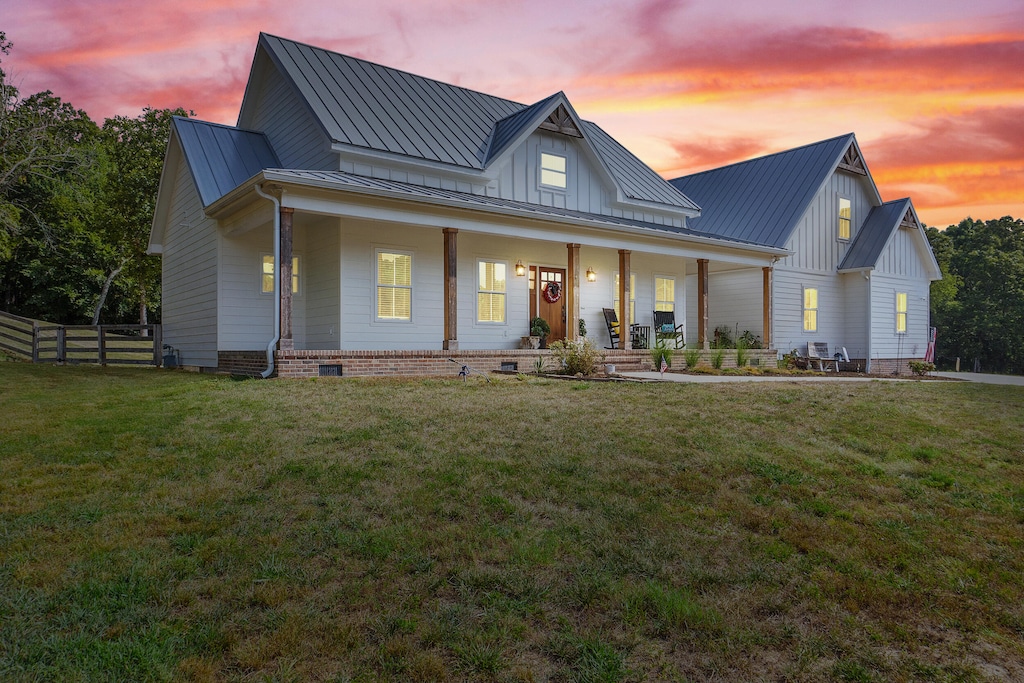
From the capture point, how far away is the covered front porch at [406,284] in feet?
40.7

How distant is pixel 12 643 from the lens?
116 inches

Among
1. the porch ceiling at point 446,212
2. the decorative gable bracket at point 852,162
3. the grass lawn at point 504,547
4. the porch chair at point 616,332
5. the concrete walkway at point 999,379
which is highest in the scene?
the decorative gable bracket at point 852,162

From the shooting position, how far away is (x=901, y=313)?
936 inches

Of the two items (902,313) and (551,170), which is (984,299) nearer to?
(902,313)

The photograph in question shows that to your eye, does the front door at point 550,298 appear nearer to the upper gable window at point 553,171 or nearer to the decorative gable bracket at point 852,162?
the upper gable window at point 553,171

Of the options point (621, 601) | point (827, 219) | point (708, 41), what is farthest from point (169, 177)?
point (827, 219)

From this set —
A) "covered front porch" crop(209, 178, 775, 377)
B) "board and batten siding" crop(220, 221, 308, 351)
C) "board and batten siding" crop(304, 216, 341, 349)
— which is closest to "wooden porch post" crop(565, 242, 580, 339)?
"covered front porch" crop(209, 178, 775, 377)

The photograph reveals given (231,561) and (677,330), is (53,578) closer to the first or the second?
(231,561)

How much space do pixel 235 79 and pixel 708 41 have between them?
13.5 metres

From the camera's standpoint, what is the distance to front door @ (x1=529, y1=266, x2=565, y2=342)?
56.5 feet

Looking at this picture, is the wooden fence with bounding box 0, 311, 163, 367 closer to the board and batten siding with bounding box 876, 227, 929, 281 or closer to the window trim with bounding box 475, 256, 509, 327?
the window trim with bounding box 475, 256, 509, 327

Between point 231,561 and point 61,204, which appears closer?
point 231,561

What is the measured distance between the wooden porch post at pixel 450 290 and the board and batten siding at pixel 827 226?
11.8 meters

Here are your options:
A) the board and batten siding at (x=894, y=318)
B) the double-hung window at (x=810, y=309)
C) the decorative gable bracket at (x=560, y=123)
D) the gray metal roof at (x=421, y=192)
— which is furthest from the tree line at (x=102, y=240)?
the double-hung window at (x=810, y=309)
